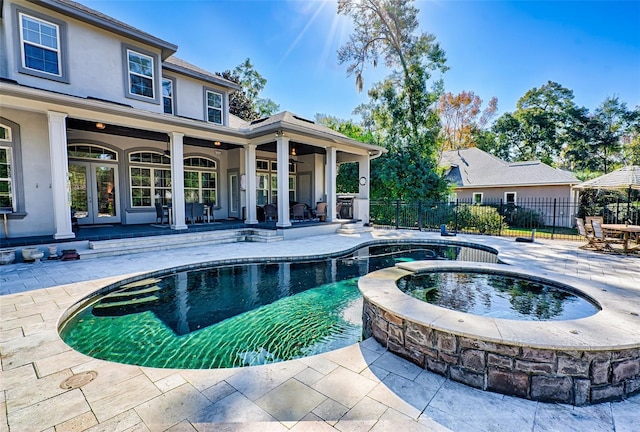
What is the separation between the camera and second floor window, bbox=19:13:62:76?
7242mm

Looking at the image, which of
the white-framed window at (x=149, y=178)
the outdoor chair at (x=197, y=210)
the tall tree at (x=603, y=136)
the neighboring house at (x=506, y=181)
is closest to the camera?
the outdoor chair at (x=197, y=210)

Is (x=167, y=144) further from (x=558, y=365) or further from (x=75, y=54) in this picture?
(x=558, y=365)

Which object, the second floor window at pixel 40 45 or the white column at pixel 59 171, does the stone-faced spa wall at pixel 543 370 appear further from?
the second floor window at pixel 40 45

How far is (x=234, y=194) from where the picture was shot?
1280 cm

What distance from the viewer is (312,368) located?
→ 99.0 inches

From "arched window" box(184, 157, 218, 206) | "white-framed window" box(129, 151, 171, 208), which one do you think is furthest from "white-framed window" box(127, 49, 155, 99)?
"arched window" box(184, 157, 218, 206)

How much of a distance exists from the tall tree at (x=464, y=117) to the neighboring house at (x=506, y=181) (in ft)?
19.2

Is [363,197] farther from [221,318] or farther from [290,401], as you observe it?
[290,401]

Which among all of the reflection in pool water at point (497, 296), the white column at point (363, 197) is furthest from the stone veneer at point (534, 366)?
the white column at point (363, 197)

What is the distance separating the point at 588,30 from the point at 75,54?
17.5 meters

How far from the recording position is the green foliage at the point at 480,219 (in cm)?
1249

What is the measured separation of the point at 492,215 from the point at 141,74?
1425 centimetres

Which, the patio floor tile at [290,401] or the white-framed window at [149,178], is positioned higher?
the white-framed window at [149,178]

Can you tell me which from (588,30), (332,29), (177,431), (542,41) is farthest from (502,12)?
(177,431)
